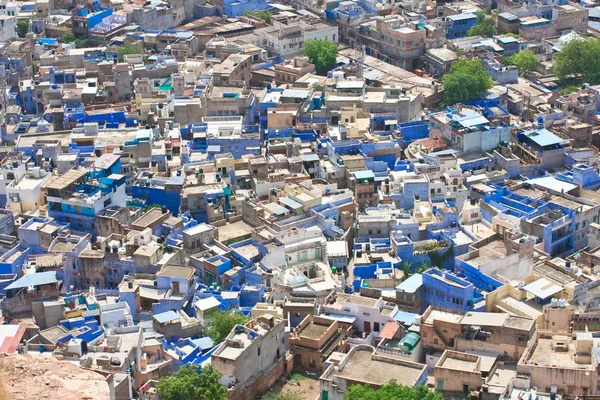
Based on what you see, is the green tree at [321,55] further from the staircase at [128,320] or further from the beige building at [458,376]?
the beige building at [458,376]

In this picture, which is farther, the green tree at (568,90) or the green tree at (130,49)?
the green tree at (130,49)

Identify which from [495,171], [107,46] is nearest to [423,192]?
[495,171]

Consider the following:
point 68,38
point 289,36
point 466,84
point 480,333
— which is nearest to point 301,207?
point 480,333

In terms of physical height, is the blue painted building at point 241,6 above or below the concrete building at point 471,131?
above

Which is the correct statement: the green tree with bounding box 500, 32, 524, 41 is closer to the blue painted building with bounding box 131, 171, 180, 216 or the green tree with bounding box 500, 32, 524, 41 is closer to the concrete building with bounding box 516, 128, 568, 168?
the concrete building with bounding box 516, 128, 568, 168

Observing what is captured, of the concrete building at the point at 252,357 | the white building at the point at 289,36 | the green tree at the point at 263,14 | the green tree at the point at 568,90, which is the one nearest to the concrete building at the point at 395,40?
the white building at the point at 289,36

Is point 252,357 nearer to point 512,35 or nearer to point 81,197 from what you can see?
point 81,197
